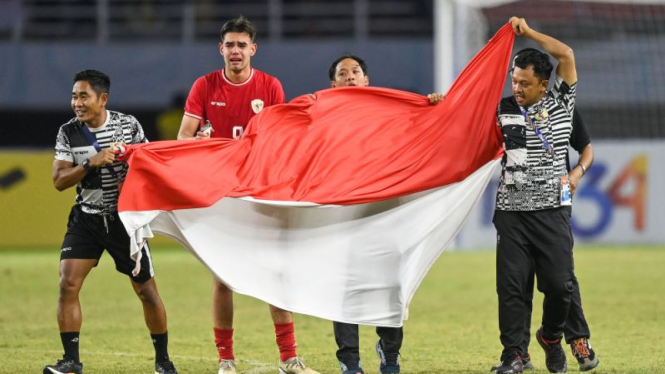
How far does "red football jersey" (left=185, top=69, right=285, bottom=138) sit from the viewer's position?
26.1 feet

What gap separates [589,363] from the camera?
7.84 metres

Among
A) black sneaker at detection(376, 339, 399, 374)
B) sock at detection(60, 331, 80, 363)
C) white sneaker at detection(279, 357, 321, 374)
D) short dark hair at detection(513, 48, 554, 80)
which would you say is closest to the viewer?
short dark hair at detection(513, 48, 554, 80)

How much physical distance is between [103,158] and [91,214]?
1.89 ft

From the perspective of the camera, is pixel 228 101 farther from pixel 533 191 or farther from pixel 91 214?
pixel 533 191

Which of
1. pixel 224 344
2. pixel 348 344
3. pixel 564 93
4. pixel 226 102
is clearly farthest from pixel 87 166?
→ pixel 564 93

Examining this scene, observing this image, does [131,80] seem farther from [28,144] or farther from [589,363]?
[589,363]

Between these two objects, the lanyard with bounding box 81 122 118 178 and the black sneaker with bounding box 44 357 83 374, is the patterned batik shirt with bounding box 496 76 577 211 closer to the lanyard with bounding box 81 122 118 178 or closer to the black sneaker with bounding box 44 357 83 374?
the lanyard with bounding box 81 122 118 178

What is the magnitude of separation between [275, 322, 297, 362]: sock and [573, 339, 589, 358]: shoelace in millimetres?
1916

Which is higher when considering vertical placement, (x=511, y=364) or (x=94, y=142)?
(x=94, y=142)

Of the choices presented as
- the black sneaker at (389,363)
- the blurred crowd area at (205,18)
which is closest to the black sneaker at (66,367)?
the black sneaker at (389,363)

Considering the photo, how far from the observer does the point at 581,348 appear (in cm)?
788

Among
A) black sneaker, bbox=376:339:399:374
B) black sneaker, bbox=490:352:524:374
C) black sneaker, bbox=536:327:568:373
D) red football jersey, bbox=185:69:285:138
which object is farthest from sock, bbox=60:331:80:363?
black sneaker, bbox=536:327:568:373

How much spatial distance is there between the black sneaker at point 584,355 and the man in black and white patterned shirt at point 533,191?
1.51 feet

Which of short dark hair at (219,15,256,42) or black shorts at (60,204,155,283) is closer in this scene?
black shorts at (60,204,155,283)
